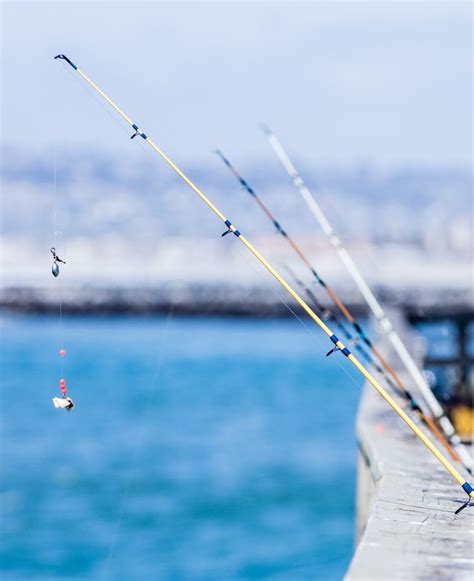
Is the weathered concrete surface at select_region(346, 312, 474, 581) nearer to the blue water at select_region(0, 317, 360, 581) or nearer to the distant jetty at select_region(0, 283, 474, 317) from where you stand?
the blue water at select_region(0, 317, 360, 581)

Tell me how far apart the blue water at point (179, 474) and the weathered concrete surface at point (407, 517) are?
5780mm

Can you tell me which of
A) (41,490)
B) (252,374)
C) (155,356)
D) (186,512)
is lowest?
(186,512)

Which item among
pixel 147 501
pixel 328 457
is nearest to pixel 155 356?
pixel 328 457

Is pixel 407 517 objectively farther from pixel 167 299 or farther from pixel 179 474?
pixel 167 299

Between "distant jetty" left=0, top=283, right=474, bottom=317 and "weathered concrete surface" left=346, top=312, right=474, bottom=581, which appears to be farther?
"distant jetty" left=0, top=283, right=474, bottom=317

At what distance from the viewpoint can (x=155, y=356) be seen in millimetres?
48344

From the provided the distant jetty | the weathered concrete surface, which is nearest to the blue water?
the distant jetty

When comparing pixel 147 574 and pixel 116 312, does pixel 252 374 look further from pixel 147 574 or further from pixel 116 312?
pixel 147 574

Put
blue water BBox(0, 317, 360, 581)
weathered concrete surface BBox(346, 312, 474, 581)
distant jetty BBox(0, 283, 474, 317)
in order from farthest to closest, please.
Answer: distant jetty BBox(0, 283, 474, 317) → blue water BBox(0, 317, 360, 581) → weathered concrete surface BBox(346, 312, 474, 581)

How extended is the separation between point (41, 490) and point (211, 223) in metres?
103

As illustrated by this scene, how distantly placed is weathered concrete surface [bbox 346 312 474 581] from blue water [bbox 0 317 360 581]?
19.0 feet

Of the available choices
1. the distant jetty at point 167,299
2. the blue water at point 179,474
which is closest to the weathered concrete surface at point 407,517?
the blue water at point 179,474

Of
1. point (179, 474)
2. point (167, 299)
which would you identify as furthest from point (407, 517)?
point (167, 299)

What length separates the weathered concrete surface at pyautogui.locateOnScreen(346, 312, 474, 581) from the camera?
502cm
